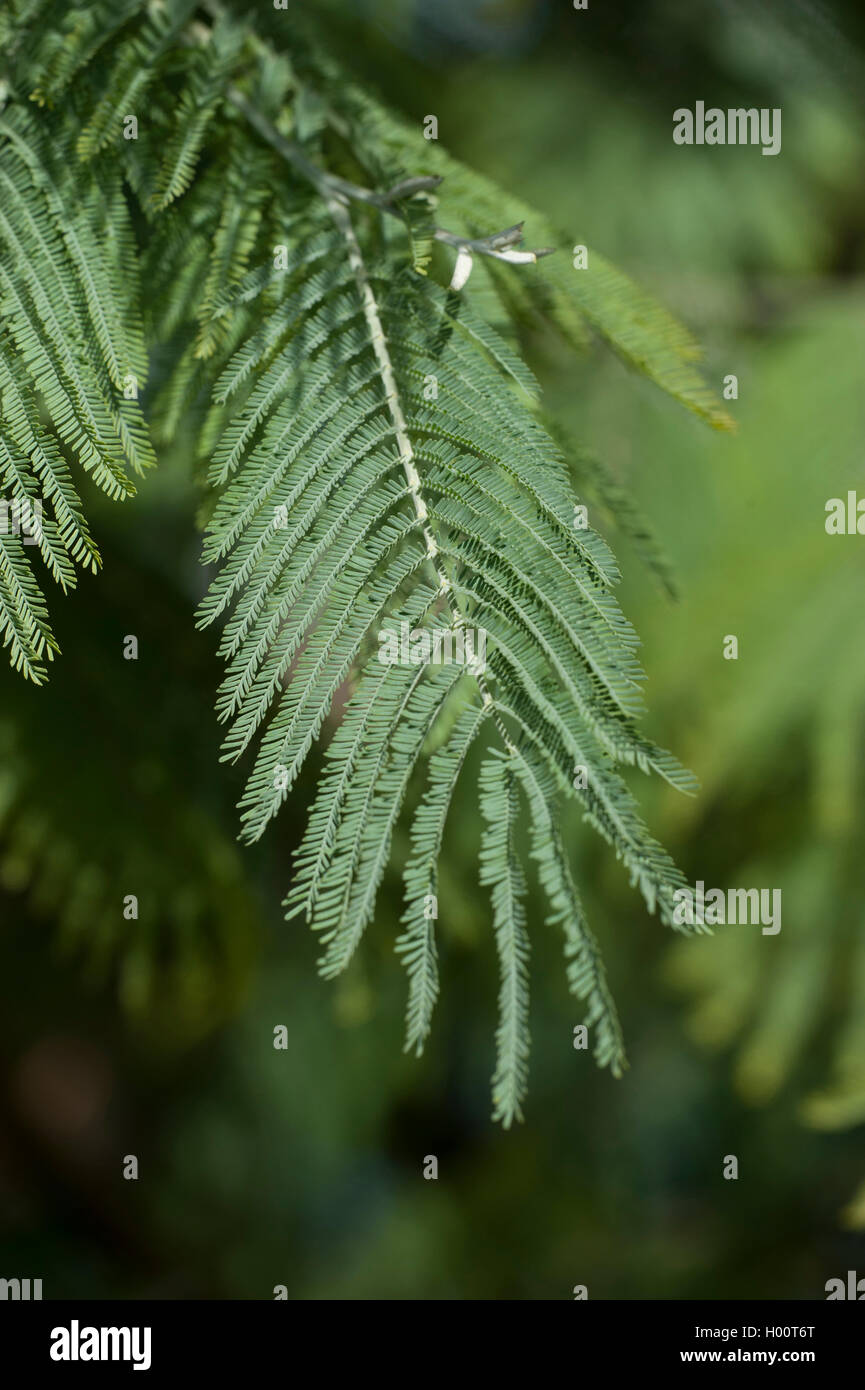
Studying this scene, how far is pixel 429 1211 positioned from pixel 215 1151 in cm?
68

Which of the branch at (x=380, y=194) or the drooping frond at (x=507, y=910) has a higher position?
the branch at (x=380, y=194)

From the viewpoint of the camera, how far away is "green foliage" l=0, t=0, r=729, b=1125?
0.56 m

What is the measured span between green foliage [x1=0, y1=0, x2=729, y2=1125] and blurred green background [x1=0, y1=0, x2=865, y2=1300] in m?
0.73

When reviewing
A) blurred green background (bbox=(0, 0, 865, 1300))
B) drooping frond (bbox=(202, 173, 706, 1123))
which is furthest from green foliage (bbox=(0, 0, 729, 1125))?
blurred green background (bbox=(0, 0, 865, 1300))

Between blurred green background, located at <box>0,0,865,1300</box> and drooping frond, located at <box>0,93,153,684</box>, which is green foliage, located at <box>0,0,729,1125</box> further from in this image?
blurred green background, located at <box>0,0,865,1300</box>

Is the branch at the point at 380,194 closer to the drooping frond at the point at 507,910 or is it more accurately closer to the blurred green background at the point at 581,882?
the drooping frond at the point at 507,910

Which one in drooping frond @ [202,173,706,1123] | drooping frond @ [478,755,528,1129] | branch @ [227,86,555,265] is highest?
branch @ [227,86,555,265]

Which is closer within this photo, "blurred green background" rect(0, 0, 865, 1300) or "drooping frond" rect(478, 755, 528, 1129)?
"drooping frond" rect(478, 755, 528, 1129)

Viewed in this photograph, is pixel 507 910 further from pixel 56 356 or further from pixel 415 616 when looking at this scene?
pixel 56 356

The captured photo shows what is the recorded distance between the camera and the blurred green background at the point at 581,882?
1.55m

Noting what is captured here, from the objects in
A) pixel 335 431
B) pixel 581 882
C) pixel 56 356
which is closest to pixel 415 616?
pixel 335 431

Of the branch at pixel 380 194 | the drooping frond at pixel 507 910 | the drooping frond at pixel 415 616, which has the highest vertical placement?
the branch at pixel 380 194

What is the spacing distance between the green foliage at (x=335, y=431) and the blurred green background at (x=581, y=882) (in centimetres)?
73

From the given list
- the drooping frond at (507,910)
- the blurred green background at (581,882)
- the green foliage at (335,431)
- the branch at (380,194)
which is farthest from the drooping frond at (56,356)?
the blurred green background at (581,882)
